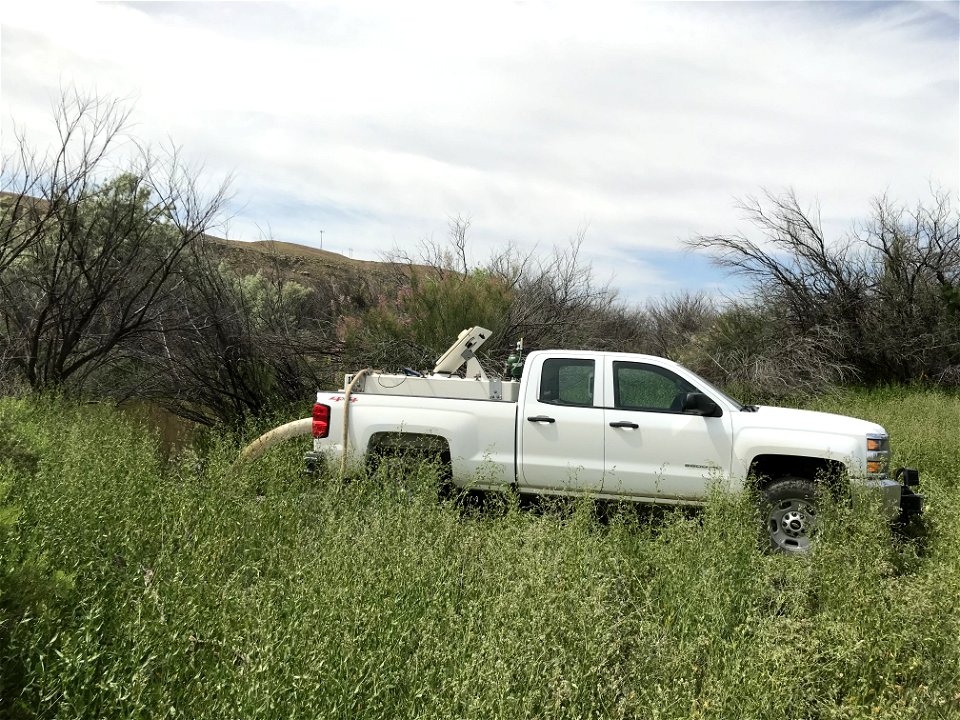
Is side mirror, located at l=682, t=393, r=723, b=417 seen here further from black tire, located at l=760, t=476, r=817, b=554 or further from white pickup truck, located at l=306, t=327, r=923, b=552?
black tire, located at l=760, t=476, r=817, b=554

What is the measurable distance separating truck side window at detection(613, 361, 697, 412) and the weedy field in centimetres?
127

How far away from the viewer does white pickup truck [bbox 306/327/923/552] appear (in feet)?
22.4

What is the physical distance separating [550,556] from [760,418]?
3.18 metres

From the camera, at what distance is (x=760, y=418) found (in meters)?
7.07

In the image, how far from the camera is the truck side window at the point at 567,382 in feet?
24.5

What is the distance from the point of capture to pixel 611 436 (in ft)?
23.7

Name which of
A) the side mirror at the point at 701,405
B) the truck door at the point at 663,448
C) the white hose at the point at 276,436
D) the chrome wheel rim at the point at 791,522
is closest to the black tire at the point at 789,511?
the chrome wheel rim at the point at 791,522

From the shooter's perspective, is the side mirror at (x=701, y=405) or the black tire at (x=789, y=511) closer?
the black tire at (x=789, y=511)

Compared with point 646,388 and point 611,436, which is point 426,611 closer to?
point 611,436

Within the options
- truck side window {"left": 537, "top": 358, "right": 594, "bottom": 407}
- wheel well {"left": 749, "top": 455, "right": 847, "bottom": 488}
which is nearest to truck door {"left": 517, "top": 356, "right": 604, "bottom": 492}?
truck side window {"left": 537, "top": 358, "right": 594, "bottom": 407}

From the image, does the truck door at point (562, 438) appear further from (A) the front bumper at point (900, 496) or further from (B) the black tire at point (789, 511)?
(A) the front bumper at point (900, 496)

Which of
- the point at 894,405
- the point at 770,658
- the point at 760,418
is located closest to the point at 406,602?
the point at 770,658

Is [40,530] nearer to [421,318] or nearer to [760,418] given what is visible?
[760,418]

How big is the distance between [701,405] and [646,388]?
66cm
